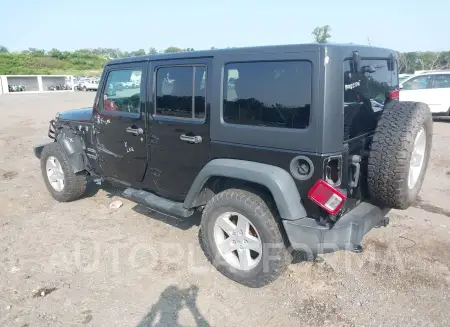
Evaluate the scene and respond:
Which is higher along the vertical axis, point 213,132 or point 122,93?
point 122,93

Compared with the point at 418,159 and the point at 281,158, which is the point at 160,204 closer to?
the point at 281,158

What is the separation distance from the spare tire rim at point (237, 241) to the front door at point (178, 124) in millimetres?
559

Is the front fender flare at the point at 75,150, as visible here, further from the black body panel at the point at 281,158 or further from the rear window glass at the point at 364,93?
the rear window glass at the point at 364,93

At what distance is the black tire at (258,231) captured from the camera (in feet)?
9.63

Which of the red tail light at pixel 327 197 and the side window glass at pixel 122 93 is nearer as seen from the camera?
the red tail light at pixel 327 197

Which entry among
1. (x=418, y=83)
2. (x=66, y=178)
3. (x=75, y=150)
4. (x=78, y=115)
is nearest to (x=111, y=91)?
(x=78, y=115)

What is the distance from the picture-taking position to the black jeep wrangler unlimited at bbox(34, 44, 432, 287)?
8.81ft

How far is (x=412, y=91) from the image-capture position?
39.2 feet

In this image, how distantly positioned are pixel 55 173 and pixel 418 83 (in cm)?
1129

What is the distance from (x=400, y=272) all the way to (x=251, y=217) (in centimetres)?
151

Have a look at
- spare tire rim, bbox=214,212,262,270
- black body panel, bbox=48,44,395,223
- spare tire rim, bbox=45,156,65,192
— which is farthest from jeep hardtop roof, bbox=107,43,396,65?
spare tire rim, bbox=45,156,65,192

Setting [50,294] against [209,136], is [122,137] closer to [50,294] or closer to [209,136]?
[209,136]

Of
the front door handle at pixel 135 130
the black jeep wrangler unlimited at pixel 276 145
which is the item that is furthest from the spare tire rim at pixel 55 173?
the black jeep wrangler unlimited at pixel 276 145

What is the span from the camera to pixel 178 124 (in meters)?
3.50
